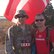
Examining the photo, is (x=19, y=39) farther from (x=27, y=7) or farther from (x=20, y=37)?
(x=27, y=7)

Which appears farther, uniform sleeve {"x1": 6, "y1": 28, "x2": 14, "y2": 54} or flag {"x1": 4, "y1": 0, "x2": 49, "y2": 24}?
flag {"x1": 4, "y1": 0, "x2": 49, "y2": 24}

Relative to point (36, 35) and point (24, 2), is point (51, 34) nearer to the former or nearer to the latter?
point (36, 35)

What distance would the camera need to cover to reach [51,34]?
22.3ft

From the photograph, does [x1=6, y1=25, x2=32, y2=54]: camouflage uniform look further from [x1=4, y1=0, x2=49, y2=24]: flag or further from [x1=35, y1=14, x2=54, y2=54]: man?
[x1=4, y1=0, x2=49, y2=24]: flag

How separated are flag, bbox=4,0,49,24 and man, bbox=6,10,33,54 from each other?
2.11 feet

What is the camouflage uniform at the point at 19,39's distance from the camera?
6.85 meters

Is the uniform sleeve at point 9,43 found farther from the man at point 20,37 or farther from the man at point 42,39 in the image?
the man at point 42,39

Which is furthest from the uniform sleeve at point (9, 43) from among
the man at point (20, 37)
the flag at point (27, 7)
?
the flag at point (27, 7)

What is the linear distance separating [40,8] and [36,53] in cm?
129

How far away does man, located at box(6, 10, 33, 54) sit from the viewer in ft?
22.5

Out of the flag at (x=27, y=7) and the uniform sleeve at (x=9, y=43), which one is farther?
the flag at (x=27, y=7)

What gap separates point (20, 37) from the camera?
687cm

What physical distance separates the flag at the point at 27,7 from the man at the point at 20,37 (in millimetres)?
644

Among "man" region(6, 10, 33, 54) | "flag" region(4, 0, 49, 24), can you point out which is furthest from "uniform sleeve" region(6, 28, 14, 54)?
"flag" region(4, 0, 49, 24)
